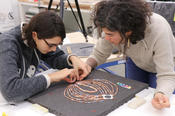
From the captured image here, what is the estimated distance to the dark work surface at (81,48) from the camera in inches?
63.7

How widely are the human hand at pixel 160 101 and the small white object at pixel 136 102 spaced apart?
0.17ft

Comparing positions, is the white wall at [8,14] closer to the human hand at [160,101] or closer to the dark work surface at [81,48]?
the dark work surface at [81,48]

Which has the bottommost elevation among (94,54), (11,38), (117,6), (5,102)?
(5,102)

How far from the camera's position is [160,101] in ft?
2.68

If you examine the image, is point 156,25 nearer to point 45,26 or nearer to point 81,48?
point 45,26

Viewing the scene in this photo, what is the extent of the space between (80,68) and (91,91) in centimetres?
24

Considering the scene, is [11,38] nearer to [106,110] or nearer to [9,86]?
[9,86]

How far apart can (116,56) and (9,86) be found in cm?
95

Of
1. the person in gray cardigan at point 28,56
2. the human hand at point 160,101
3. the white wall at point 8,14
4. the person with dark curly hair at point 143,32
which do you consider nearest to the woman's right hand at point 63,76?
the person in gray cardigan at point 28,56

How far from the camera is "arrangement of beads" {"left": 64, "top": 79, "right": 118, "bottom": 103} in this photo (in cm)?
86

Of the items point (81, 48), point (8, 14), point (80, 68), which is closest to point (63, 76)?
point (80, 68)

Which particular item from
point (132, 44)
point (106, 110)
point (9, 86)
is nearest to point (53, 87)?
point (9, 86)

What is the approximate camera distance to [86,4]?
2756mm

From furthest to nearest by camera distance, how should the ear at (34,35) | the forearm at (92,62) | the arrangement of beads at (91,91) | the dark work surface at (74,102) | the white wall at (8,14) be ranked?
the white wall at (8,14) < the forearm at (92,62) < the ear at (34,35) < the arrangement of beads at (91,91) < the dark work surface at (74,102)
